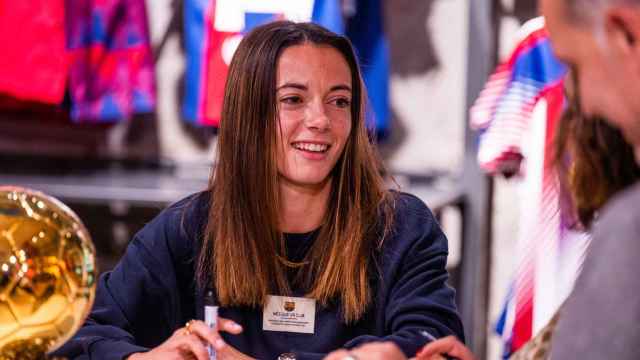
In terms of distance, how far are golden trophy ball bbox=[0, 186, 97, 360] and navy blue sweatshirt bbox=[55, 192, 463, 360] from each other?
55cm

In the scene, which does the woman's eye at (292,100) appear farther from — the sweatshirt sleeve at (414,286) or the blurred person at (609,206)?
the blurred person at (609,206)

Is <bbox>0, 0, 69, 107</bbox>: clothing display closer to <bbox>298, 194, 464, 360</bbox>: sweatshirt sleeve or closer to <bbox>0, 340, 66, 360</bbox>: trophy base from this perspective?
<bbox>298, 194, 464, 360</bbox>: sweatshirt sleeve

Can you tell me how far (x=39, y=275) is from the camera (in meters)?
0.90

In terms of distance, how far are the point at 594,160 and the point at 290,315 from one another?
87cm

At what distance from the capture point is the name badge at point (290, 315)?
1.58 m

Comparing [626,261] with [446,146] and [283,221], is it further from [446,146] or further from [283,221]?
[446,146]

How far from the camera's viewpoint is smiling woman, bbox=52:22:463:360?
5.23ft

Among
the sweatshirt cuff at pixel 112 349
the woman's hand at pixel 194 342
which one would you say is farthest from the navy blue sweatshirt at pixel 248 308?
the woman's hand at pixel 194 342

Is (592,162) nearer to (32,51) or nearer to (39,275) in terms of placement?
(39,275)

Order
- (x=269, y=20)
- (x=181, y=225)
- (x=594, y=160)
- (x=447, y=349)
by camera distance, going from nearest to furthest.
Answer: (x=594, y=160), (x=447, y=349), (x=181, y=225), (x=269, y=20)

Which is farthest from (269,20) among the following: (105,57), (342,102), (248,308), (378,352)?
(378,352)

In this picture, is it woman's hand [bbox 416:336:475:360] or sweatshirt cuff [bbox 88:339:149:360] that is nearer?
woman's hand [bbox 416:336:475:360]

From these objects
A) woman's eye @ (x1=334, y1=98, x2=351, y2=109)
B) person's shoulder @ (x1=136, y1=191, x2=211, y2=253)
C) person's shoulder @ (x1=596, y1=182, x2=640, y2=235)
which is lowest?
person's shoulder @ (x1=136, y1=191, x2=211, y2=253)

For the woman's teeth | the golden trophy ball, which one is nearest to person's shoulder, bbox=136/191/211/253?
the woman's teeth
